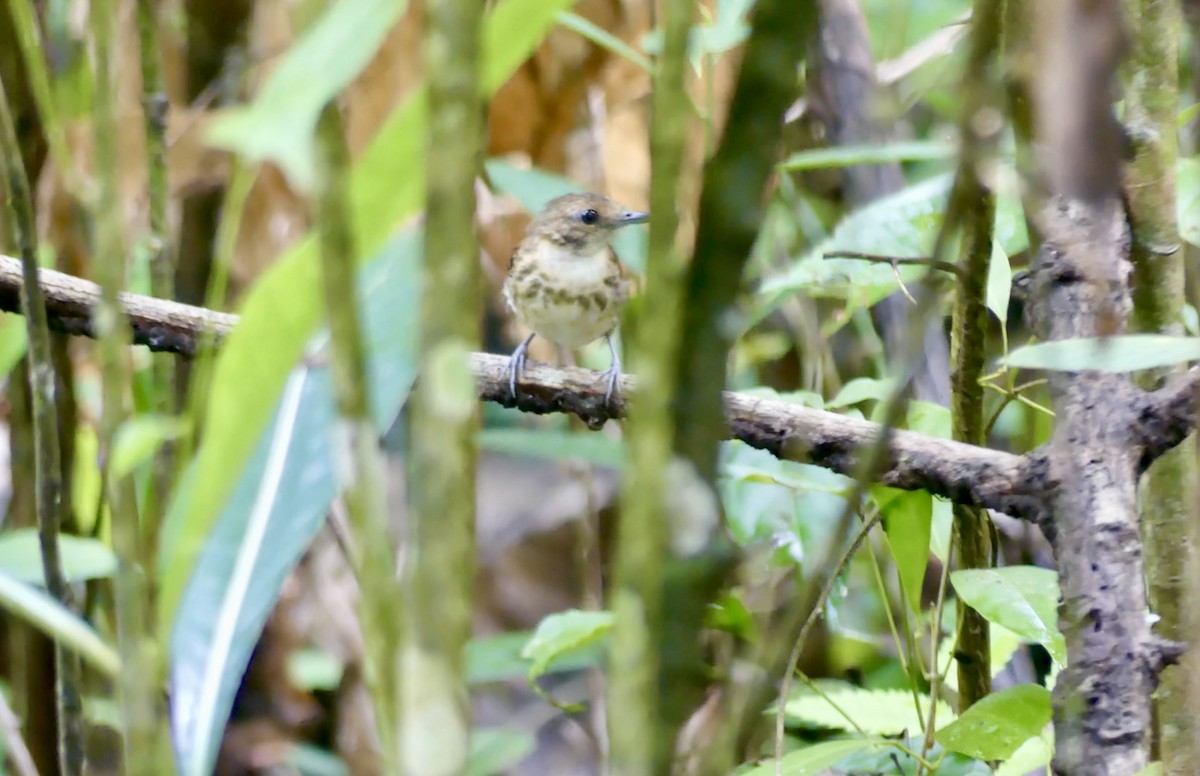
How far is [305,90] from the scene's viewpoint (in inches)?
11.1

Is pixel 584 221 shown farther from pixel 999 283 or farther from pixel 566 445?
pixel 566 445

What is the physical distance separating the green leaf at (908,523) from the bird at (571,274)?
101cm

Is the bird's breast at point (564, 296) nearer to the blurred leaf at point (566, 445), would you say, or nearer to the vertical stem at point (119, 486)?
the blurred leaf at point (566, 445)

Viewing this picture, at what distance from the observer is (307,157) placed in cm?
27

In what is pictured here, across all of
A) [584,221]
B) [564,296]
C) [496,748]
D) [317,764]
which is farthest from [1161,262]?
[317,764]

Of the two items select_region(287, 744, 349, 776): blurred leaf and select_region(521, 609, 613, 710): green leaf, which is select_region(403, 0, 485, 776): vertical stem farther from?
select_region(287, 744, 349, 776): blurred leaf

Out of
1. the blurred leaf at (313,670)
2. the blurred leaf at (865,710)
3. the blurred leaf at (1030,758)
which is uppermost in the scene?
the blurred leaf at (1030,758)

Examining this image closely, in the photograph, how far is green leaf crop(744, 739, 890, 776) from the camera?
73 centimetres

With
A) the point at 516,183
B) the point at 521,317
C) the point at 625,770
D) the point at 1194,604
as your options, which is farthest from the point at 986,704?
the point at 521,317

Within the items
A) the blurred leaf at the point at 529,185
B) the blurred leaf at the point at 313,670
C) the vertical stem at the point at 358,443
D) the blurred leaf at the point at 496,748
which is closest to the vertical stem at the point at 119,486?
the vertical stem at the point at 358,443

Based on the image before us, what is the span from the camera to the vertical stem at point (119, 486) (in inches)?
16.2

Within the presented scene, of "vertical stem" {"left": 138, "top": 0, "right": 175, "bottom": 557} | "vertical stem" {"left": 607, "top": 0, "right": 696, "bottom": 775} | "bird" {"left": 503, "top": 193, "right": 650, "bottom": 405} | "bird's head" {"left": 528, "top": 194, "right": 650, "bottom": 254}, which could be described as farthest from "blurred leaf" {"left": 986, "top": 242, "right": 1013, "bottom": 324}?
"bird's head" {"left": 528, "top": 194, "right": 650, "bottom": 254}

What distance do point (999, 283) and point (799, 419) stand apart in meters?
0.20

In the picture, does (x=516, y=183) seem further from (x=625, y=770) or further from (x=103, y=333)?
(x=625, y=770)
